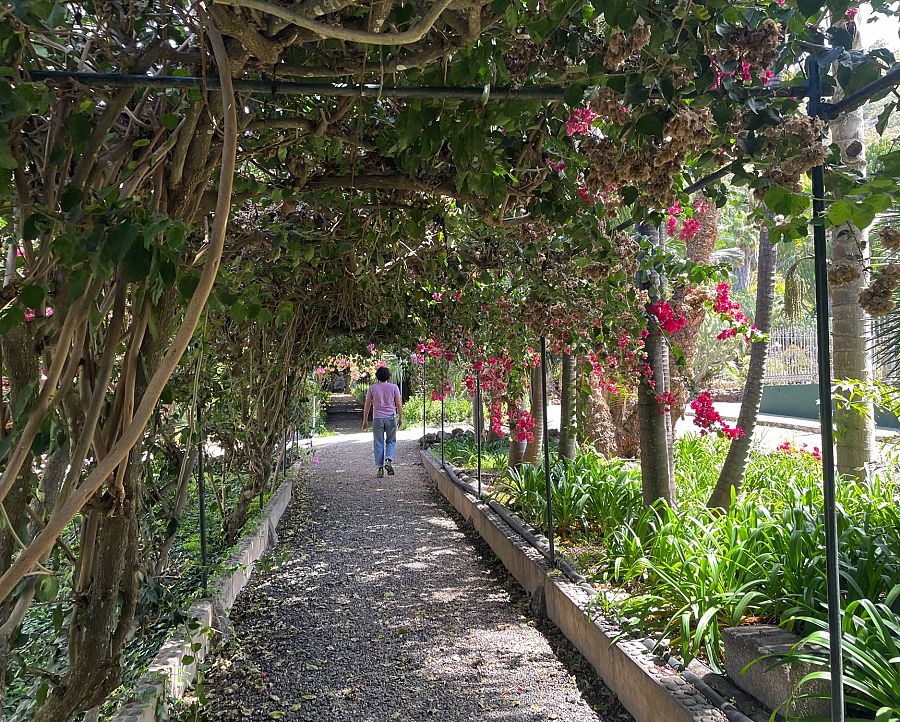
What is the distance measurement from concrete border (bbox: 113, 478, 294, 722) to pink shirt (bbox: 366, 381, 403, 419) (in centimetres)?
377

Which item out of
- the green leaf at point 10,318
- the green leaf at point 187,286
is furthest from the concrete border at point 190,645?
Answer: the green leaf at point 187,286

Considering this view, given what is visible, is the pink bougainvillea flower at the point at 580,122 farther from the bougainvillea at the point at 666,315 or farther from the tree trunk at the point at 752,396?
the tree trunk at the point at 752,396

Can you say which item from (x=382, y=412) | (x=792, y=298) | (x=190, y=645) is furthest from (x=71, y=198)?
(x=382, y=412)

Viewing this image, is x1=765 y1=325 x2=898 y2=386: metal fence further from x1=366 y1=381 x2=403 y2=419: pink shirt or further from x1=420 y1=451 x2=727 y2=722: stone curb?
x1=420 y1=451 x2=727 y2=722: stone curb

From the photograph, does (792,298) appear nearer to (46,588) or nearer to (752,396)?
(752,396)

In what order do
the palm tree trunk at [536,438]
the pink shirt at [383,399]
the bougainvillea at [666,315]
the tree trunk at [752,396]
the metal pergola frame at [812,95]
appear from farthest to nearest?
the pink shirt at [383,399]
the palm tree trunk at [536,438]
the tree trunk at [752,396]
the bougainvillea at [666,315]
the metal pergola frame at [812,95]

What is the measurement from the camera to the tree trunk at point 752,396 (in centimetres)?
434

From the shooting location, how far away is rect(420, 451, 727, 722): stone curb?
7.44 ft

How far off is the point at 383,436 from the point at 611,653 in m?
6.31

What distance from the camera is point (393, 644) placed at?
3.46 m

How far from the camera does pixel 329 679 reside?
3.06 meters

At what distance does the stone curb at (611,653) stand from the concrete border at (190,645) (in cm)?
166

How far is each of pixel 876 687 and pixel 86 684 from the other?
2.17 m

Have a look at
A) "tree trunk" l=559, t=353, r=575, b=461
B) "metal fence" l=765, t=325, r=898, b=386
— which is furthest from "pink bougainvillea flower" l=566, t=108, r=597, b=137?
"metal fence" l=765, t=325, r=898, b=386
